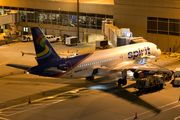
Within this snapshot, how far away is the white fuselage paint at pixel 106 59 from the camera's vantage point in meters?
44.9

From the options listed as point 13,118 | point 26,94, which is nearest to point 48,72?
point 26,94

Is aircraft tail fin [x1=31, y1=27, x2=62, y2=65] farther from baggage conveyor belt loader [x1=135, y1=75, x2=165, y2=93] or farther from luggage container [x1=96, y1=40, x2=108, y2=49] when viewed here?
luggage container [x1=96, y1=40, x2=108, y2=49]

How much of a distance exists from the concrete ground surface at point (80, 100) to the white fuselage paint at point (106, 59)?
2.48 meters

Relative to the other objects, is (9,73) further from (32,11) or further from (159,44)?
(32,11)

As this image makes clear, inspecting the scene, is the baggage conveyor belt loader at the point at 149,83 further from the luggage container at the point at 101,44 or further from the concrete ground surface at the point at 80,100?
the luggage container at the point at 101,44

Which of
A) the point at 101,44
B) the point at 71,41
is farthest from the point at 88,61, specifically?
the point at 71,41

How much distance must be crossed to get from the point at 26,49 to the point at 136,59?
123 feet

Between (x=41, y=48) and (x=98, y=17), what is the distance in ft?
161

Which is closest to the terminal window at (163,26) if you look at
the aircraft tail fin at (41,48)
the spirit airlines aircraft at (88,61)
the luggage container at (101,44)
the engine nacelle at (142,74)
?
the luggage container at (101,44)

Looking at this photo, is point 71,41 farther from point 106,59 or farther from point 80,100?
point 80,100

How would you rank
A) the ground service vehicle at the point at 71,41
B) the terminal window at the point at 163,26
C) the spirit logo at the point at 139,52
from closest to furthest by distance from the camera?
the spirit logo at the point at 139,52
the terminal window at the point at 163,26
the ground service vehicle at the point at 71,41

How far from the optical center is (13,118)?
34.8m

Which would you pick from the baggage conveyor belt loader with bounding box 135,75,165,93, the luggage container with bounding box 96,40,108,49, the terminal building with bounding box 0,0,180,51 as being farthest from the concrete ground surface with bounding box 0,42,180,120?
the luggage container with bounding box 96,40,108,49

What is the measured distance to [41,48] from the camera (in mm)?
42719
